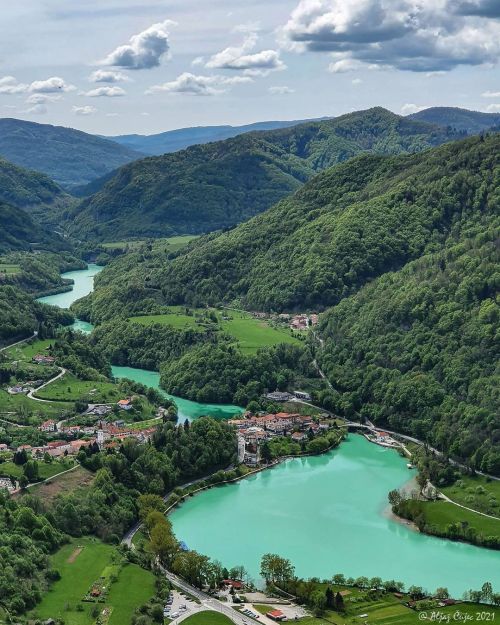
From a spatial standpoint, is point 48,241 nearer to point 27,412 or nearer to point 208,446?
point 27,412

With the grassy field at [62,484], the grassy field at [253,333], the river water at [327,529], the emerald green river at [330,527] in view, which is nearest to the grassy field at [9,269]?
the grassy field at [253,333]

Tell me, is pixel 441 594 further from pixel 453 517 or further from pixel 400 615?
pixel 453 517

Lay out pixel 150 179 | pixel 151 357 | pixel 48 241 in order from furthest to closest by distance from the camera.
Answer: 1. pixel 150 179
2. pixel 48 241
3. pixel 151 357

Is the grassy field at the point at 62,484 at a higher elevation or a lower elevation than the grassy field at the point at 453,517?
higher

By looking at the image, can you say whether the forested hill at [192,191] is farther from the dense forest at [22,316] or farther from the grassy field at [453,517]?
the grassy field at [453,517]

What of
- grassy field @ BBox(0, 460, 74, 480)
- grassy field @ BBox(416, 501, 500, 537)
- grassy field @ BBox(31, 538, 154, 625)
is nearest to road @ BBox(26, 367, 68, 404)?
grassy field @ BBox(0, 460, 74, 480)

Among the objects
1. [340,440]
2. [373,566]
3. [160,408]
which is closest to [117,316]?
[160,408]

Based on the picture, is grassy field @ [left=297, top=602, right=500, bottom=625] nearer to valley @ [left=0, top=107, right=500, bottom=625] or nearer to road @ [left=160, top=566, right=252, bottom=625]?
valley @ [left=0, top=107, right=500, bottom=625]
